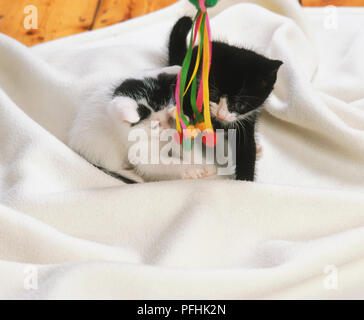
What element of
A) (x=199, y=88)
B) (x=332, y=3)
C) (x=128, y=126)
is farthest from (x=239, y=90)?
(x=332, y=3)

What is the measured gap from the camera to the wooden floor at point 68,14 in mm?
1721

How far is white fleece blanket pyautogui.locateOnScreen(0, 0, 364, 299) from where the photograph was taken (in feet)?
2.51

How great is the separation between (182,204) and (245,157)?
0.66 feet

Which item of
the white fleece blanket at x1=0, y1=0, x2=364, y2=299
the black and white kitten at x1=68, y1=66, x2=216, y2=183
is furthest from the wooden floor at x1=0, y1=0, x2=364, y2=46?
the black and white kitten at x1=68, y1=66, x2=216, y2=183

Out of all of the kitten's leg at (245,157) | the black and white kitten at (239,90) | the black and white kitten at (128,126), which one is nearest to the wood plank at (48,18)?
the black and white kitten at (128,126)

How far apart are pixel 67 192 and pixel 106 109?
0.21 meters

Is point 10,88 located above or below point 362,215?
above

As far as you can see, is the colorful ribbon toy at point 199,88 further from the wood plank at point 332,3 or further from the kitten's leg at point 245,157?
the wood plank at point 332,3

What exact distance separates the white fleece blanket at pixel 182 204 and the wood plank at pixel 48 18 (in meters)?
0.33

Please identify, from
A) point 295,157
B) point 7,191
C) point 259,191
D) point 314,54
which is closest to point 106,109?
point 7,191

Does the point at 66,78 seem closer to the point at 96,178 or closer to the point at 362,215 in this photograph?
the point at 96,178

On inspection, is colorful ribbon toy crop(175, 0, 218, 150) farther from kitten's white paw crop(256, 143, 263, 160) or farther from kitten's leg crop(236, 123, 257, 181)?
kitten's white paw crop(256, 143, 263, 160)

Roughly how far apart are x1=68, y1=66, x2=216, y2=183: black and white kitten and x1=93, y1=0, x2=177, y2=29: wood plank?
0.88 m

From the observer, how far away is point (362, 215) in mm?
940
